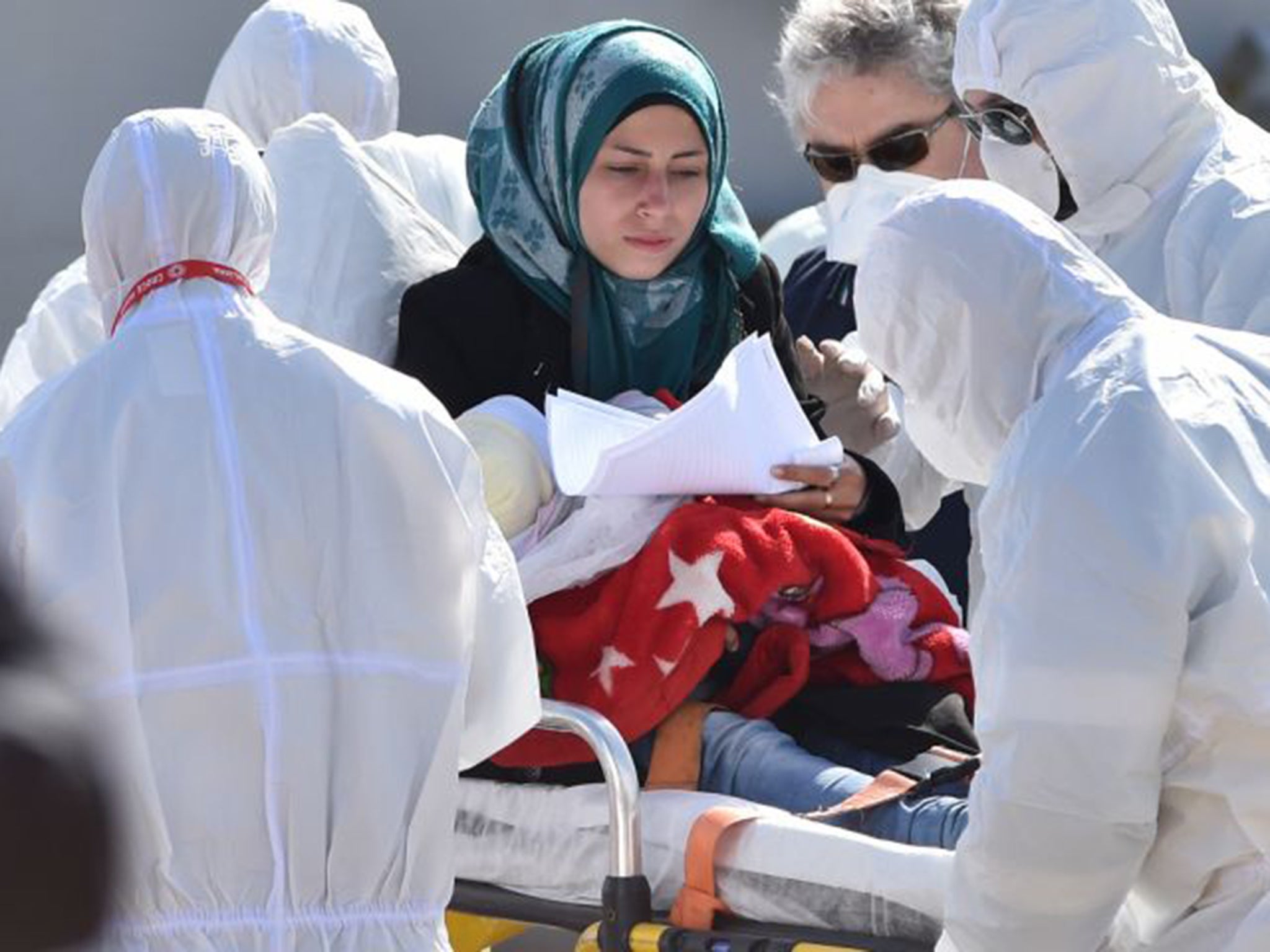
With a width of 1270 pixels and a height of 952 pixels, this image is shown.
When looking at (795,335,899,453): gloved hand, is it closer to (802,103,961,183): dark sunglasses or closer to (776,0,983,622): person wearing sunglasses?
(776,0,983,622): person wearing sunglasses

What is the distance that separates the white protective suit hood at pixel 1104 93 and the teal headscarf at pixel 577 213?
481 mm

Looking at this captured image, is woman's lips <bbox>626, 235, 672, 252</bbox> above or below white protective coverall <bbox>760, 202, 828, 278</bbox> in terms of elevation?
above

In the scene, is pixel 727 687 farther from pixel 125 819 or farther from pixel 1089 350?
pixel 125 819

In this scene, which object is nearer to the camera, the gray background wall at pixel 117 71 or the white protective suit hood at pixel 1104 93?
the white protective suit hood at pixel 1104 93

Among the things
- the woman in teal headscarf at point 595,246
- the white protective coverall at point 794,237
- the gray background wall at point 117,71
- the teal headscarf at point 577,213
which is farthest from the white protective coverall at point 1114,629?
the gray background wall at point 117,71

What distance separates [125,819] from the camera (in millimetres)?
682

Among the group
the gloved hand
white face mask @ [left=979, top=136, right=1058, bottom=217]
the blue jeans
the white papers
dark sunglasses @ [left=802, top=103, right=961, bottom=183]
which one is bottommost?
the blue jeans

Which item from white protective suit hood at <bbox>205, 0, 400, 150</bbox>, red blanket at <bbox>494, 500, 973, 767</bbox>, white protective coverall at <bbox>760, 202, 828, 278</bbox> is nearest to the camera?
red blanket at <bbox>494, 500, 973, 767</bbox>

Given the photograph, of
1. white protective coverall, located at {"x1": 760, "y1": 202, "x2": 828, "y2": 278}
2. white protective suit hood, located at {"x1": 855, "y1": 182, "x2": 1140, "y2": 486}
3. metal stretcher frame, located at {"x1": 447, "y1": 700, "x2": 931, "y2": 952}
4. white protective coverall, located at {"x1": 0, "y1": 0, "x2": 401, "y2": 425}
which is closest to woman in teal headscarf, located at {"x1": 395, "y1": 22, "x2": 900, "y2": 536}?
metal stretcher frame, located at {"x1": 447, "y1": 700, "x2": 931, "y2": 952}

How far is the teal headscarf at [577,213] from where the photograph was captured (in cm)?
343

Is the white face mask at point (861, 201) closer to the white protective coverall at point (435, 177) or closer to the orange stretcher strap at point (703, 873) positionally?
the white protective coverall at point (435, 177)

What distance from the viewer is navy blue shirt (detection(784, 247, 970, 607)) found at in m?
4.09

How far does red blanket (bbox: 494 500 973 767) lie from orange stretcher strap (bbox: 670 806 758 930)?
0.75 feet

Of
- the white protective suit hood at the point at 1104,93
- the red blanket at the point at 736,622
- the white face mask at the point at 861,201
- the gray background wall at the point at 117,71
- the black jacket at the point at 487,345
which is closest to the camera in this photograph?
the red blanket at the point at 736,622
